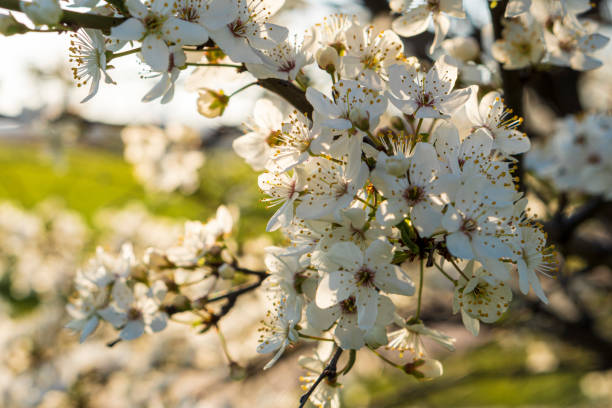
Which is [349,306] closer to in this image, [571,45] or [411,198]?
[411,198]

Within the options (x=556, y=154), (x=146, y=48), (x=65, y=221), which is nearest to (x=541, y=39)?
(x=146, y=48)

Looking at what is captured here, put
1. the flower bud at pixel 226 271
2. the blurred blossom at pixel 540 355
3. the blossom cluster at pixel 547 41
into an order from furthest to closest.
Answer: the blurred blossom at pixel 540 355
the blossom cluster at pixel 547 41
the flower bud at pixel 226 271

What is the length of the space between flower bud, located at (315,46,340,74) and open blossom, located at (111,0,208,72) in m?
0.28

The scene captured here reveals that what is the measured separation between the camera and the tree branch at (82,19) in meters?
0.93

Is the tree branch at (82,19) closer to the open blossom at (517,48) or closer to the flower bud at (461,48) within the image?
the flower bud at (461,48)

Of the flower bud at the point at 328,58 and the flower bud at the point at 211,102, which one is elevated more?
the flower bud at the point at 328,58

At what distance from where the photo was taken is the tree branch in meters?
0.93

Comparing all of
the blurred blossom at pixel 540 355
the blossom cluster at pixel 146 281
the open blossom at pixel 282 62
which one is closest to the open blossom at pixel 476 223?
the open blossom at pixel 282 62

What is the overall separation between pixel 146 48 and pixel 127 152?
2.79 metres

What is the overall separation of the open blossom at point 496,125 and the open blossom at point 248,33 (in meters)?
0.50

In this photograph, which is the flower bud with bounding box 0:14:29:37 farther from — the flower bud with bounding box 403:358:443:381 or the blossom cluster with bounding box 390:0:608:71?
the flower bud with bounding box 403:358:443:381

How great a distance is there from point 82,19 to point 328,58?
546 millimetres

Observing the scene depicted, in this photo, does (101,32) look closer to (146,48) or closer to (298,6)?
(146,48)

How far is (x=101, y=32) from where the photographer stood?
1.00m
